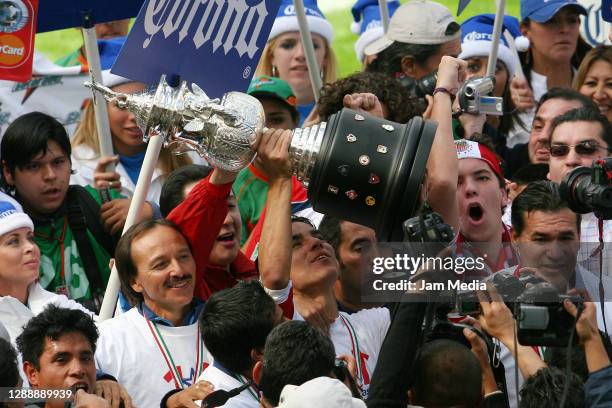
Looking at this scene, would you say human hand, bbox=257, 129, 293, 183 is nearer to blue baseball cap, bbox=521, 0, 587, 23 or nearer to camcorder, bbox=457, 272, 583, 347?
camcorder, bbox=457, 272, 583, 347

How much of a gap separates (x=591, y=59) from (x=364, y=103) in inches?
95.5

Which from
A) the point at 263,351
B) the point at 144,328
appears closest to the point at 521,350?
the point at 263,351

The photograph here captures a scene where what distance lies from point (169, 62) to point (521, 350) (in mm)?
1566

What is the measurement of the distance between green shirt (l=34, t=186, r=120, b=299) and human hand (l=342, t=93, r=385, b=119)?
129 centimetres

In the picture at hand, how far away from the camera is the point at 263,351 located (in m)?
5.05

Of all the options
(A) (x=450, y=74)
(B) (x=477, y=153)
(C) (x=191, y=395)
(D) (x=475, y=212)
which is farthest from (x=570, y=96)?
(C) (x=191, y=395)

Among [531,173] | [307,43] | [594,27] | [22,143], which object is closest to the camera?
[22,143]

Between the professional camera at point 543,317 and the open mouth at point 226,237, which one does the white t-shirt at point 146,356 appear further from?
the professional camera at point 543,317

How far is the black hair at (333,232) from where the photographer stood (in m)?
6.18

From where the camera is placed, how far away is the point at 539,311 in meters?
4.66

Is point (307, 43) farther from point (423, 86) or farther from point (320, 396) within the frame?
point (320, 396)

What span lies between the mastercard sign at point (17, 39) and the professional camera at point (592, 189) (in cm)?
231

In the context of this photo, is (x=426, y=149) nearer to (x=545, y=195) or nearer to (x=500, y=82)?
(x=545, y=195)

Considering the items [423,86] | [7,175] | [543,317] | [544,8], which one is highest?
[544,8]
